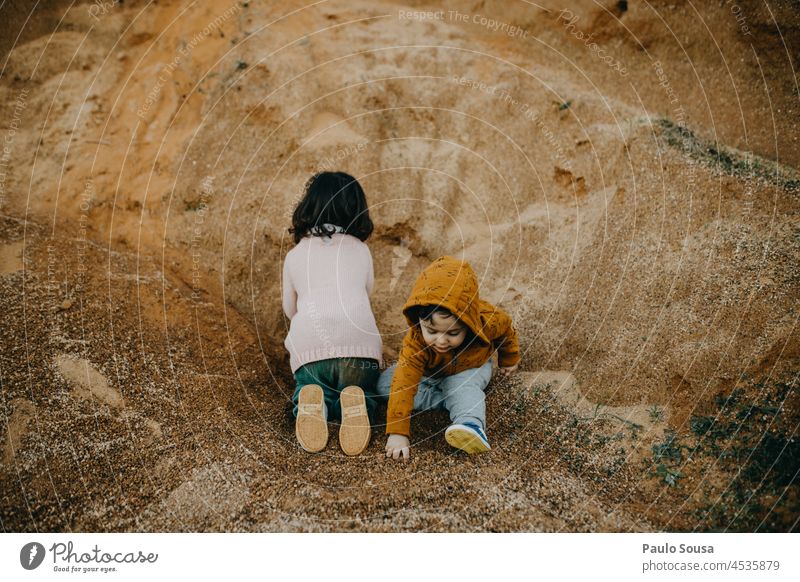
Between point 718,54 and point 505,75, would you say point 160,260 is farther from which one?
point 718,54

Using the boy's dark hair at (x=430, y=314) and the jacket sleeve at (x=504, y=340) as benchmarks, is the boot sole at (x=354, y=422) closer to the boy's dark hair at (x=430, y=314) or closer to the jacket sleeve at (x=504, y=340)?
the boy's dark hair at (x=430, y=314)

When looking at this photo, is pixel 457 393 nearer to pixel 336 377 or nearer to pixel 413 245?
pixel 336 377

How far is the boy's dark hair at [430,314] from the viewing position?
1.73 metres

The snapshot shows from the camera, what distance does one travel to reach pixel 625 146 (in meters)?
2.68

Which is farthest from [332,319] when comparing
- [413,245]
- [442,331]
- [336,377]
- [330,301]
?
[413,245]

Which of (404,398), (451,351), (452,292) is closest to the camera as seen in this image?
(452,292)

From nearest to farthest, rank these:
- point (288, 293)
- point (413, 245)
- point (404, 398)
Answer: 1. point (404, 398)
2. point (288, 293)
3. point (413, 245)

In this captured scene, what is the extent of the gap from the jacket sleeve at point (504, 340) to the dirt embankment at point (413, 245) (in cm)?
12

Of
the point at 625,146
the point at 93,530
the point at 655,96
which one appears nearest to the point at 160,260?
the point at 93,530

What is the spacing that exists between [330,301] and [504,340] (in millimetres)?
722

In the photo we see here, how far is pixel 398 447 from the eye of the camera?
71.4 inches

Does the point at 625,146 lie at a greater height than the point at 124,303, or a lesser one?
greater

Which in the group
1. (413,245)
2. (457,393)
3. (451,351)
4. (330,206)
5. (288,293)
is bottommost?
(457,393)

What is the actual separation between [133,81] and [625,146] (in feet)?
→ 9.95
